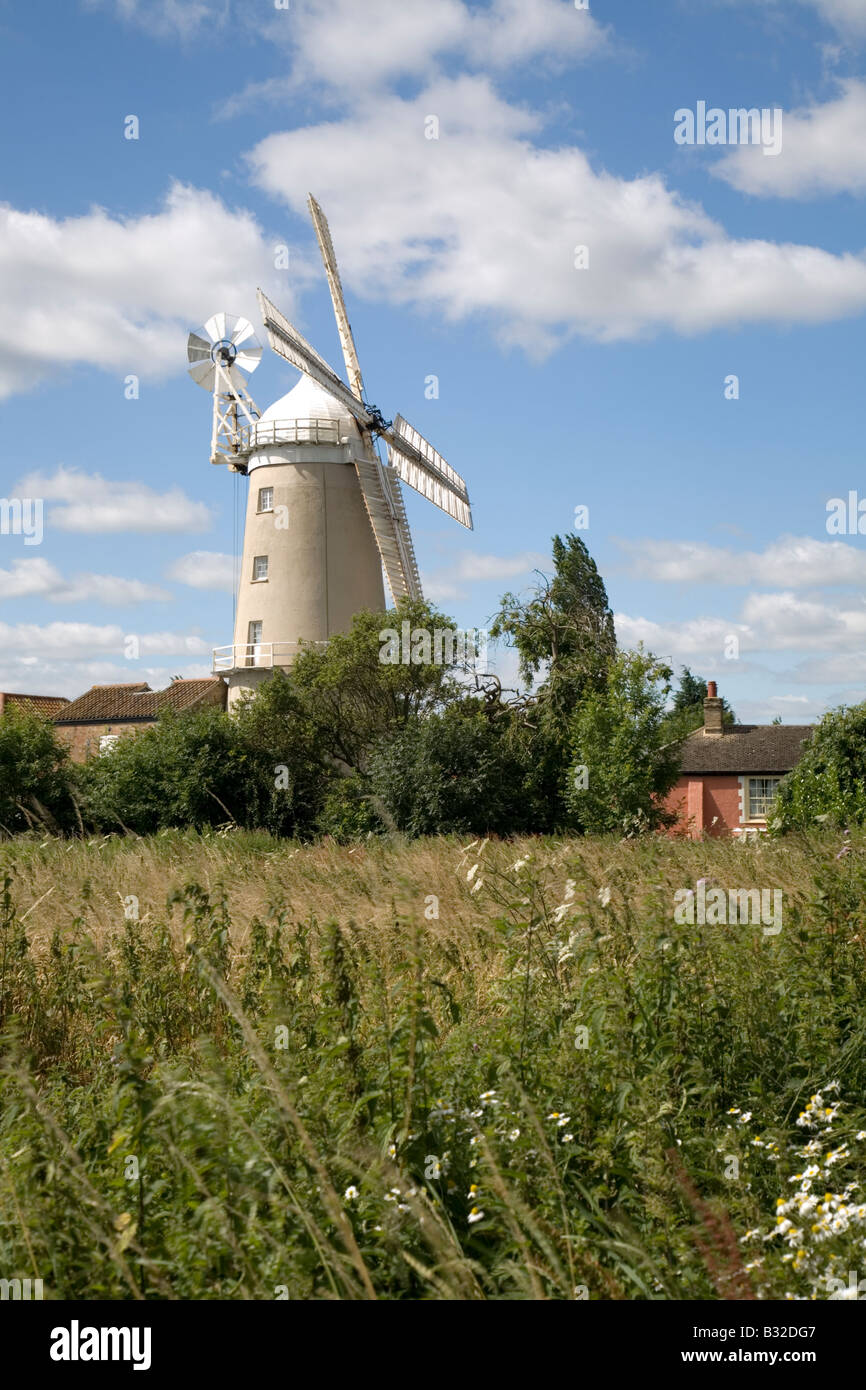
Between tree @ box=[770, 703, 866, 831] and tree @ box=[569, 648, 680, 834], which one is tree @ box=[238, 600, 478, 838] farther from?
tree @ box=[770, 703, 866, 831]

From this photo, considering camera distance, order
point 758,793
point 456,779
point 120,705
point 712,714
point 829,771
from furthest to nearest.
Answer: point 120,705 < point 712,714 < point 758,793 < point 829,771 < point 456,779

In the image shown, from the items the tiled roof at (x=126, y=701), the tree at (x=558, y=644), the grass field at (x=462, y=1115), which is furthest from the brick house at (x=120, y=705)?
the grass field at (x=462, y=1115)

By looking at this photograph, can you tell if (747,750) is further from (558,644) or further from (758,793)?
(558,644)

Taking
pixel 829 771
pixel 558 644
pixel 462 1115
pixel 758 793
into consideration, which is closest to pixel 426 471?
pixel 558 644

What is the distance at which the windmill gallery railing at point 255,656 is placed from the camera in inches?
1334

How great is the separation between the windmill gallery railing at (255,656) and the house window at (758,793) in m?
20.4

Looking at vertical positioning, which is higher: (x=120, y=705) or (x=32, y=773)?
(x=120, y=705)

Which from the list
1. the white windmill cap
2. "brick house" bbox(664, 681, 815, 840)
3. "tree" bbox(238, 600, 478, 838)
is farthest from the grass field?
"brick house" bbox(664, 681, 815, 840)

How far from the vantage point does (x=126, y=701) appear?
5147 cm

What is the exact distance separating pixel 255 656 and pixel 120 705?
1887cm

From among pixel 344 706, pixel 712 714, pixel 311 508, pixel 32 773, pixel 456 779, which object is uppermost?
pixel 311 508

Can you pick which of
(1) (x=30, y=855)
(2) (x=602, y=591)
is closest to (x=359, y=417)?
(2) (x=602, y=591)

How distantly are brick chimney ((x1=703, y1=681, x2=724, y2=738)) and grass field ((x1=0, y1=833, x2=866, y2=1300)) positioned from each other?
139ft

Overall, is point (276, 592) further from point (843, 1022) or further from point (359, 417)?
point (843, 1022)
